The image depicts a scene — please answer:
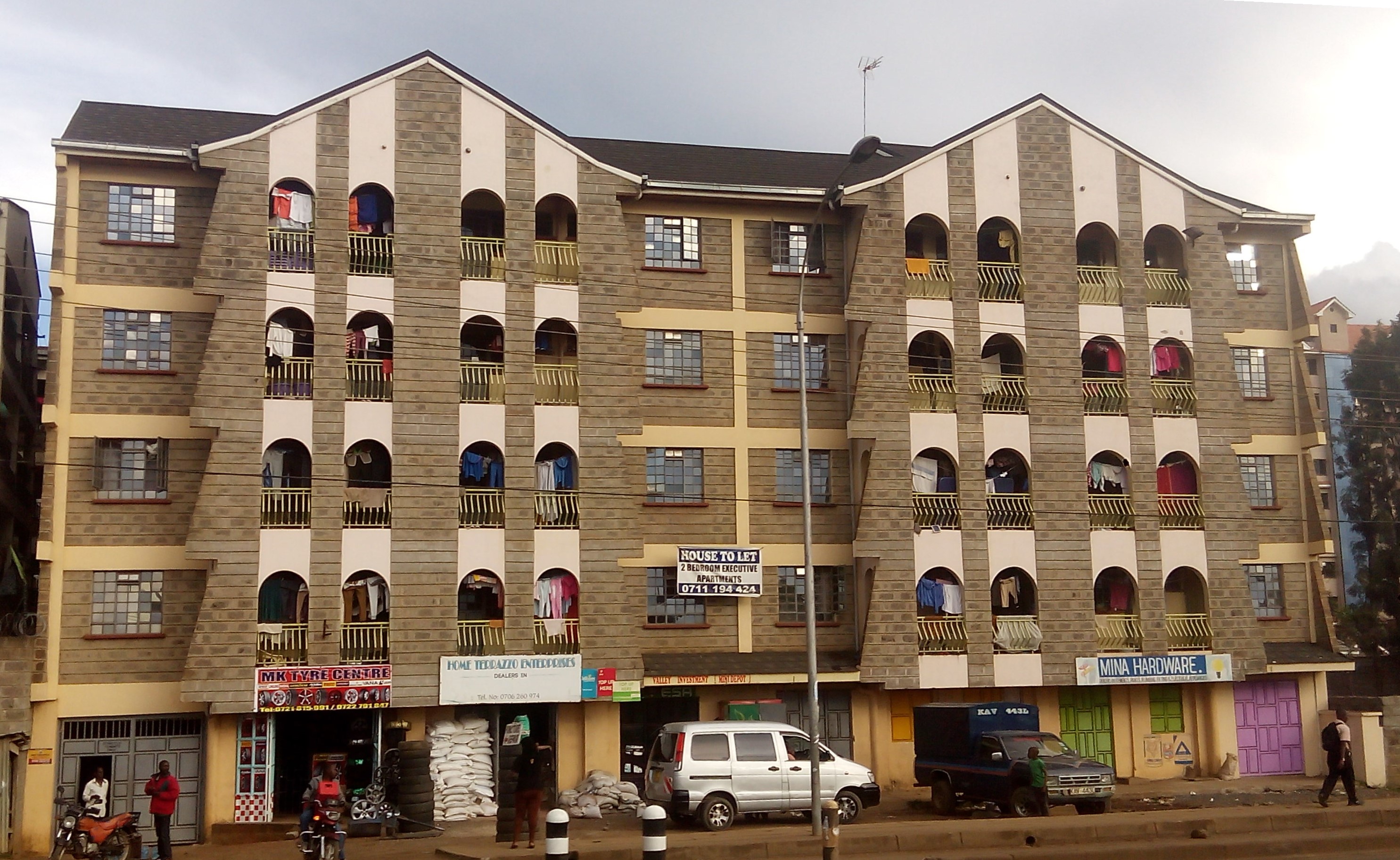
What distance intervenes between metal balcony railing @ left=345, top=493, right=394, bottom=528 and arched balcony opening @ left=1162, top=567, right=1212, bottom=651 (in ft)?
68.9

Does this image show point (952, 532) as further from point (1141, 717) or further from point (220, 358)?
point (220, 358)

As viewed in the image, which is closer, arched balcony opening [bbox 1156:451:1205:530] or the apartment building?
the apartment building

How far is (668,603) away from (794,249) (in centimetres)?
1043

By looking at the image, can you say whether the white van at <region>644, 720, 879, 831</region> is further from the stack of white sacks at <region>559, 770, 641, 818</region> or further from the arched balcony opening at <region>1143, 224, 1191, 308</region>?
the arched balcony opening at <region>1143, 224, 1191, 308</region>

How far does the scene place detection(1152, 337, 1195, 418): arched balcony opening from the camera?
121ft

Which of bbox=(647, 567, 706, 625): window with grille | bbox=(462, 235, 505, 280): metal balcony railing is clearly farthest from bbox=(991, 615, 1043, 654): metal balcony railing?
bbox=(462, 235, 505, 280): metal balcony railing

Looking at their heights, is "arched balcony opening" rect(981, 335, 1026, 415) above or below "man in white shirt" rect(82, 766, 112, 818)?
above

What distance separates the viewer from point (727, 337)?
116 ft

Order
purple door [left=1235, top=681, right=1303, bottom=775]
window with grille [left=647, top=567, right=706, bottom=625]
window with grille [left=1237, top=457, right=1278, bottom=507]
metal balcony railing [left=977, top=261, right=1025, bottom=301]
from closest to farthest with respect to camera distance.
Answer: window with grille [left=647, top=567, right=706, bottom=625], metal balcony railing [left=977, top=261, right=1025, bottom=301], purple door [left=1235, top=681, right=1303, bottom=775], window with grille [left=1237, top=457, right=1278, bottom=507]

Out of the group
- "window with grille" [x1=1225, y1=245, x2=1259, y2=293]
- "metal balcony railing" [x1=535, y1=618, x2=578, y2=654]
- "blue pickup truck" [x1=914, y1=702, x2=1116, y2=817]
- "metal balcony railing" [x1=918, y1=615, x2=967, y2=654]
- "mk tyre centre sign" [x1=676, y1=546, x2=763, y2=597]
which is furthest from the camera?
"window with grille" [x1=1225, y1=245, x2=1259, y2=293]

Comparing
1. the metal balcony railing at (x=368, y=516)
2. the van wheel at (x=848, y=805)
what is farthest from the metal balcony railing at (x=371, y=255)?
the van wheel at (x=848, y=805)

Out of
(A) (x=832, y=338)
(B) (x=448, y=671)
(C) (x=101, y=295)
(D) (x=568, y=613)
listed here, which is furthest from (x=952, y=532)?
(C) (x=101, y=295)

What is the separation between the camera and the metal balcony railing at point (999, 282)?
36.2 metres

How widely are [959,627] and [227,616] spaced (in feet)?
60.8
